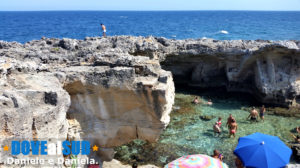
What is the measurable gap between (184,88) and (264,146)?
1373 centimetres

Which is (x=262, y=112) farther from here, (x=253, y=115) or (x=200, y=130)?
(x=200, y=130)

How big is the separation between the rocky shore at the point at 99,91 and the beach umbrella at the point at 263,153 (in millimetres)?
2787

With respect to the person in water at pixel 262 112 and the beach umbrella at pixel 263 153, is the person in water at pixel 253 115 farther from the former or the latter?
the beach umbrella at pixel 263 153

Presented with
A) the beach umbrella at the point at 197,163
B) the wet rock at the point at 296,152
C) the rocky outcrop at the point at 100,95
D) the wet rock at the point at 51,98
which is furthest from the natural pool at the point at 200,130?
the wet rock at the point at 51,98

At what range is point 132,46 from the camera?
15883 mm

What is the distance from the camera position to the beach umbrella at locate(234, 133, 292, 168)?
726cm

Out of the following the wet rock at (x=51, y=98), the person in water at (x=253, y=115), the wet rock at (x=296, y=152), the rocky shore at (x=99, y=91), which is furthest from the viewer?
the person in water at (x=253, y=115)

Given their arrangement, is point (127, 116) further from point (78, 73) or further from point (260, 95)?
point (260, 95)

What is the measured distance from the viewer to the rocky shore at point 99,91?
17.7 ft

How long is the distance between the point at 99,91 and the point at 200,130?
8.25 metres

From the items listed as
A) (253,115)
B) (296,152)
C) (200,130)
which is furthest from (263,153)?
(253,115)

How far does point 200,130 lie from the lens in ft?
47.6

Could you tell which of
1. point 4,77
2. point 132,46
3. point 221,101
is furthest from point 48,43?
point 221,101

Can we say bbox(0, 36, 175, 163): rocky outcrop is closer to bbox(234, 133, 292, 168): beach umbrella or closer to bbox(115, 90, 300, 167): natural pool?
bbox(234, 133, 292, 168): beach umbrella
